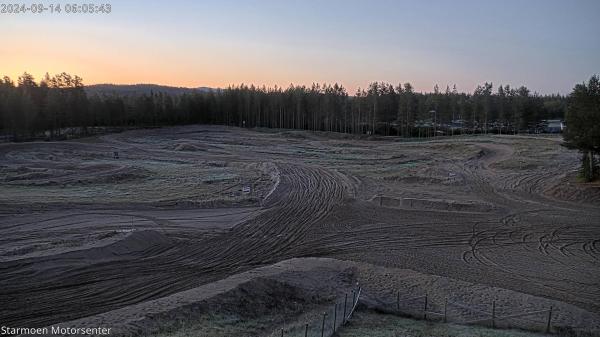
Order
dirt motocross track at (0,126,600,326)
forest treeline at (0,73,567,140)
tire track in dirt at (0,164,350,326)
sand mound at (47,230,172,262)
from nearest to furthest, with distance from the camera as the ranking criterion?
tire track in dirt at (0,164,350,326)
dirt motocross track at (0,126,600,326)
sand mound at (47,230,172,262)
forest treeline at (0,73,567,140)

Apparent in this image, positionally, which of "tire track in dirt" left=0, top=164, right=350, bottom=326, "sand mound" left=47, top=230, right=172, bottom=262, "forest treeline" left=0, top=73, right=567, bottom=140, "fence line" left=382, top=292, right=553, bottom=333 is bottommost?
"fence line" left=382, top=292, right=553, bottom=333

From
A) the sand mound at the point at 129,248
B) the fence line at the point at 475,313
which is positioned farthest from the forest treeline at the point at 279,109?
the fence line at the point at 475,313

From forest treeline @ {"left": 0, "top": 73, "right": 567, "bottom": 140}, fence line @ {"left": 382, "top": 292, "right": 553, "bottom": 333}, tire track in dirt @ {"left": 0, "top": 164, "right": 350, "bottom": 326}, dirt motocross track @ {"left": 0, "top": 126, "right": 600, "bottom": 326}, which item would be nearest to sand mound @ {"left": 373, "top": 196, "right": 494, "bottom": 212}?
dirt motocross track @ {"left": 0, "top": 126, "right": 600, "bottom": 326}

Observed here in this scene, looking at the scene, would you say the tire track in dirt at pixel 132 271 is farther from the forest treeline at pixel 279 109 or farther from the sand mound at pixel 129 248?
the forest treeline at pixel 279 109

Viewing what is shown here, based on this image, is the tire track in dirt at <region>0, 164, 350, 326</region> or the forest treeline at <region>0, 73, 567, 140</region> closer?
the tire track in dirt at <region>0, 164, 350, 326</region>

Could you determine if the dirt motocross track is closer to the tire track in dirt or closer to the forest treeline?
the tire track in dirt

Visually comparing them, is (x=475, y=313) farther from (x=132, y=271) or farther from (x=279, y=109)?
(x=279, y=109)
